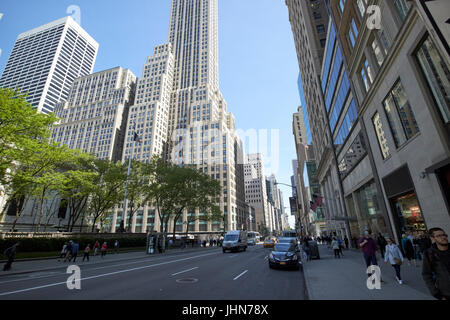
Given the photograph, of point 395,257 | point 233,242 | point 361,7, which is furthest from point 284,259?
point 361,7

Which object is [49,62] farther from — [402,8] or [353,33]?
[402,8]

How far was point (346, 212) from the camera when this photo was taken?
100 feet

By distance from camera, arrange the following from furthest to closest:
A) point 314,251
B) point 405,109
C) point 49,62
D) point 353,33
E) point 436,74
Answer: point 49,62, point 353,33, point 314,251, point 405,109, point 436,74

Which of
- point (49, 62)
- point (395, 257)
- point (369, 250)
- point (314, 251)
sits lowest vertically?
point (314, 251)

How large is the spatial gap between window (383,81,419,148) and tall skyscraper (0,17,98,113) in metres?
180

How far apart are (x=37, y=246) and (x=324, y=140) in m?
44.9

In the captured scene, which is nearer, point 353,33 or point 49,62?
point 353,33

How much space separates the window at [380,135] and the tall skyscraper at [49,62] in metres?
179

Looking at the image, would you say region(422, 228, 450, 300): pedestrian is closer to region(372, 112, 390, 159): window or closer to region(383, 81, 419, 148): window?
region(383, 81, 419, 148): window

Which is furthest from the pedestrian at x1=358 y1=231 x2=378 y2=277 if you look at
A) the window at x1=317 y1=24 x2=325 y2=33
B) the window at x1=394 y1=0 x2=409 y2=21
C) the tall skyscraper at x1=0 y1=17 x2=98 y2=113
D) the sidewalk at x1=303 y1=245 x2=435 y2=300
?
the tall skyscraper at x1=0 y1=17 x2=98 y2=113

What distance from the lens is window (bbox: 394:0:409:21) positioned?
12564 millimetres

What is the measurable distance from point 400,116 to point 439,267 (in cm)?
1415

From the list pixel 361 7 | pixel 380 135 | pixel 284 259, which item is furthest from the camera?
pixel 361 7

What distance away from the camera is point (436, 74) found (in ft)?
35.4
